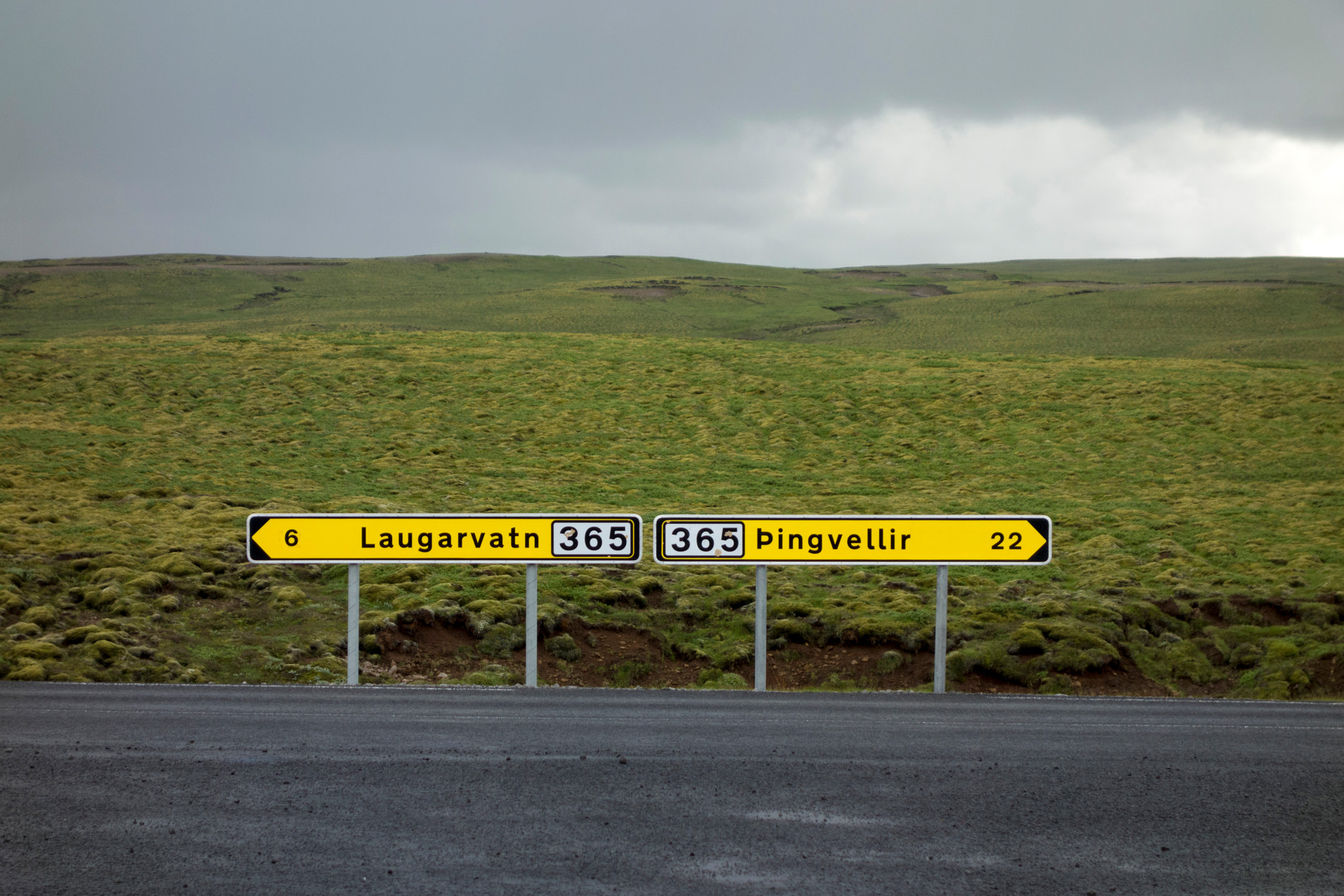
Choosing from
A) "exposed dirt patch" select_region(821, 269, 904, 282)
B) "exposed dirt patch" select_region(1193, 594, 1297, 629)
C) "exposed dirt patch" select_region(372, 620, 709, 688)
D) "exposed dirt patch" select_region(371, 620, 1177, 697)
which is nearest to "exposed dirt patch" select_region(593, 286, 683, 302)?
"exposed dirt patch" select_region(821, 269, 904, 282)

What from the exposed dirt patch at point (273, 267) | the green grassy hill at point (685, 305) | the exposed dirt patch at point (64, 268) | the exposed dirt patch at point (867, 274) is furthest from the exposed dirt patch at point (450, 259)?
the exposed dirt patch at point (867, 274)

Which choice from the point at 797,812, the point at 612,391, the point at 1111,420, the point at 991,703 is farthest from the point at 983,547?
the point at 612,391

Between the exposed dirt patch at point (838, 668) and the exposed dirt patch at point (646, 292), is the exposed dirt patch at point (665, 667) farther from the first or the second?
the exposed dirt patch at point (646, 292)

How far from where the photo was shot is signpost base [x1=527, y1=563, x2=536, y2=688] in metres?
12.6

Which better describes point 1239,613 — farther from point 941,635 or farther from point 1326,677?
point 941,635

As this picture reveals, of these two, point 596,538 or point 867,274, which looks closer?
point 596,538

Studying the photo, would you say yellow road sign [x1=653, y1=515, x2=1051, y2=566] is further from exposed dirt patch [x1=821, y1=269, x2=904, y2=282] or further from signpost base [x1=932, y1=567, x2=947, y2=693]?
exposed dirt patch [x1=821, y1=269, x2=904, y2=282]

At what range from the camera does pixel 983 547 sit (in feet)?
41.7

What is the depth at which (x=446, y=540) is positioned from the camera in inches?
502

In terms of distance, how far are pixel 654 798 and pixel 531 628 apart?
5.64 metres

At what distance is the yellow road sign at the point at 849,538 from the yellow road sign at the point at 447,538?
624 mm

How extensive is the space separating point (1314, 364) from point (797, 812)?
50467 millimetres

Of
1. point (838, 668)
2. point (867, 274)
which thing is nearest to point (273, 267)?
point (867, 274)

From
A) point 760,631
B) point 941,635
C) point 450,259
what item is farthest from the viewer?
point 450,259
